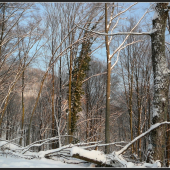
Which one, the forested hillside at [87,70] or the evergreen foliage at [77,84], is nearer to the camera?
the forested hillside at [87,70]

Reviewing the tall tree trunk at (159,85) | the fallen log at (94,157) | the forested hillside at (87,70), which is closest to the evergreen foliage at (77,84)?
the forested hillside at (87,70)

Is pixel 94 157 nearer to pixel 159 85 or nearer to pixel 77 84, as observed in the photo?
pixel 159 85

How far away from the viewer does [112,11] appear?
787 cm

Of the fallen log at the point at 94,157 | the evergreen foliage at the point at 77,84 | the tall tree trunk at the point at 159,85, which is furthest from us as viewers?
the evergreen foliage at the point at 77,84

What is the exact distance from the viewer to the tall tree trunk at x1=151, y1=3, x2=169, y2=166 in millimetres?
3400

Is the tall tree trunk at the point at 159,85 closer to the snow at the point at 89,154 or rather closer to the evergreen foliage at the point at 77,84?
the snow at the point at 89,154

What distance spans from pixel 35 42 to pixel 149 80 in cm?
866

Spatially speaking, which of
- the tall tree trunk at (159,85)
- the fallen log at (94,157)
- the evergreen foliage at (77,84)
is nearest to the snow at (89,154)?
the fallen log at (94,157)

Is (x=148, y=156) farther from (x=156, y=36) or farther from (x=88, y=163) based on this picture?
(x=156, y=36)

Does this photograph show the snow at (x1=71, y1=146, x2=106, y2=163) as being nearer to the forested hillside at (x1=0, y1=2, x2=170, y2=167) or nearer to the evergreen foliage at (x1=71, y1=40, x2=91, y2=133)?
the forested hillside at (x1=0, y1=2, x2=170, y2=167)

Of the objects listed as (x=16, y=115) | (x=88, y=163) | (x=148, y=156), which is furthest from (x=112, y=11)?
(x=16, y=115)

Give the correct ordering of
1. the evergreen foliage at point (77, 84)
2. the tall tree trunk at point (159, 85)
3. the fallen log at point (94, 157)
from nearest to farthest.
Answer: the fallen log at point (94, 157)
the tall tree trunk at point (159, 85)
the evergreen foliage at point (77, 84)

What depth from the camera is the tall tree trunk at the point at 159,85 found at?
134 inches

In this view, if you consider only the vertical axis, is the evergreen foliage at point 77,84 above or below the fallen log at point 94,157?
above
